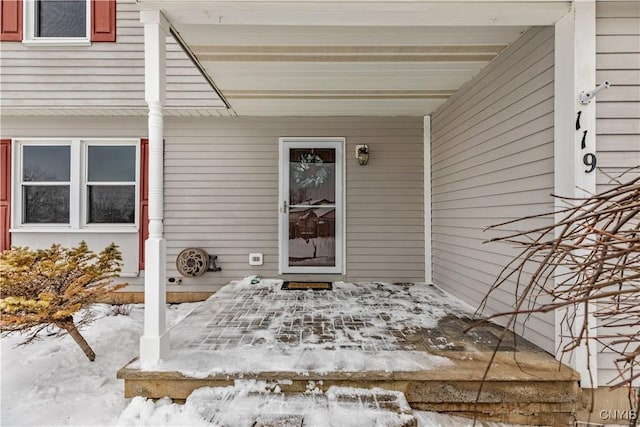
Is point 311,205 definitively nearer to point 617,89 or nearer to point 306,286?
point 306,286

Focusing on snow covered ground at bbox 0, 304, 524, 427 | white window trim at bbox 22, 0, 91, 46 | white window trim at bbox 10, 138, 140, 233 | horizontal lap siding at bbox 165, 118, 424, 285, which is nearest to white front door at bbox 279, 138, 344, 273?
horizontal lap siding at bbox 165, 118, 424, 285

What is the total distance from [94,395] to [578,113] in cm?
404

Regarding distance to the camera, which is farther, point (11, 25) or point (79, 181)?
point (79, 181)

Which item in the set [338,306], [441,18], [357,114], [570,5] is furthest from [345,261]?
[570,5]

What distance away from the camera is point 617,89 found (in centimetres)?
227

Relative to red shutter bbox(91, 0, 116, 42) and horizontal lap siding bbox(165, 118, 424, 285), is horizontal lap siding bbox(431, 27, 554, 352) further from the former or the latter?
red shutter bbox(91, 0, 116, 42)

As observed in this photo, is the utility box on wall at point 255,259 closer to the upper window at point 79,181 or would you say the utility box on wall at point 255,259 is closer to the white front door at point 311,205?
the white front door at point 311,205

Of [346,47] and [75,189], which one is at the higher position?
[346,47]

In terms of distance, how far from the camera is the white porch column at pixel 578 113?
2.19m

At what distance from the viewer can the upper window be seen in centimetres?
471

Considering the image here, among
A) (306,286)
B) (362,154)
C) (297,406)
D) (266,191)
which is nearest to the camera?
(297,406)

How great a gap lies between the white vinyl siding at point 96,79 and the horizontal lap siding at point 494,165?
3084 millimetres

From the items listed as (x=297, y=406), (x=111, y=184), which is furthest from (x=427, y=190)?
(x=111, y=184)

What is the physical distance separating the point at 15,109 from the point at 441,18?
5.40 meters
